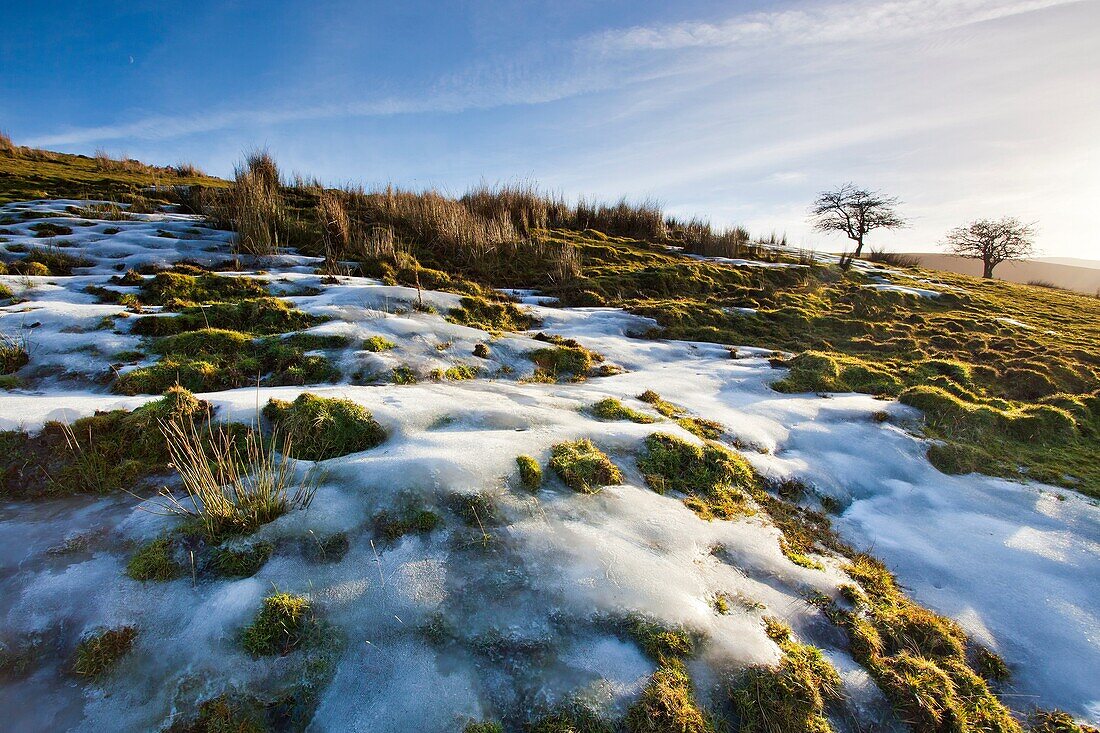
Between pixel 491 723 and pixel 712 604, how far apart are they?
5.78 feet

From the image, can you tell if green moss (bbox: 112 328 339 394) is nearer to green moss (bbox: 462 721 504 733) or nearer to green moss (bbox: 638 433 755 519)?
green moss (bbox: 638 433 755 519)

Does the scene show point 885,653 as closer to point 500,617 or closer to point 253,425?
point 500,617

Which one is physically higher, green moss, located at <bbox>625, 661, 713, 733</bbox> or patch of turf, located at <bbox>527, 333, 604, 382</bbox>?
patch of turf, located at <bbox>527, 333, 604, 382</bbox>

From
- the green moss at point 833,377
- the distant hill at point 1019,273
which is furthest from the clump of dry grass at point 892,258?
the green moss at point 833,377

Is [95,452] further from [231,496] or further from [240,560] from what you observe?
[240,560]

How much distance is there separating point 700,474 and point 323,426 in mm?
4007

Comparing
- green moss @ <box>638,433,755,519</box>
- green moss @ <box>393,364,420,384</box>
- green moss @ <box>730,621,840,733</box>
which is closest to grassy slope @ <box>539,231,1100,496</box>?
green moss @ <box>638,433,755,519</box>

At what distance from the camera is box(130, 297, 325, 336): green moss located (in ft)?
21.1

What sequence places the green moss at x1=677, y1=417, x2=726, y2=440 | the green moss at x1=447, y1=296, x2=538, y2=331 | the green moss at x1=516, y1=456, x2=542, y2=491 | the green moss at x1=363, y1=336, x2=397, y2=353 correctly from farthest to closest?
the green moss at x1=447, y1=296, x2=538, y2=331, the green moss at x1=363, y1=336, x2=397, y2=353, the green moss at x1=677, y1=417, x2=726, y2=440, the green moss at x1=516, y1=456, x2=542, y2=491

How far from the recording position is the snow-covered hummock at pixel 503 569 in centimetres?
253

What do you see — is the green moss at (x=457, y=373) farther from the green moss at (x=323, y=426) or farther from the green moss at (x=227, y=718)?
the green moss at (x=227, y=718)

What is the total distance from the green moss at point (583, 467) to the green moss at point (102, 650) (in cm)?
309

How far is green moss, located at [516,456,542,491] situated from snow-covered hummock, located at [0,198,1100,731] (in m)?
0.09

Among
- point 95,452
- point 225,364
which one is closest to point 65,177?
point 225,364
